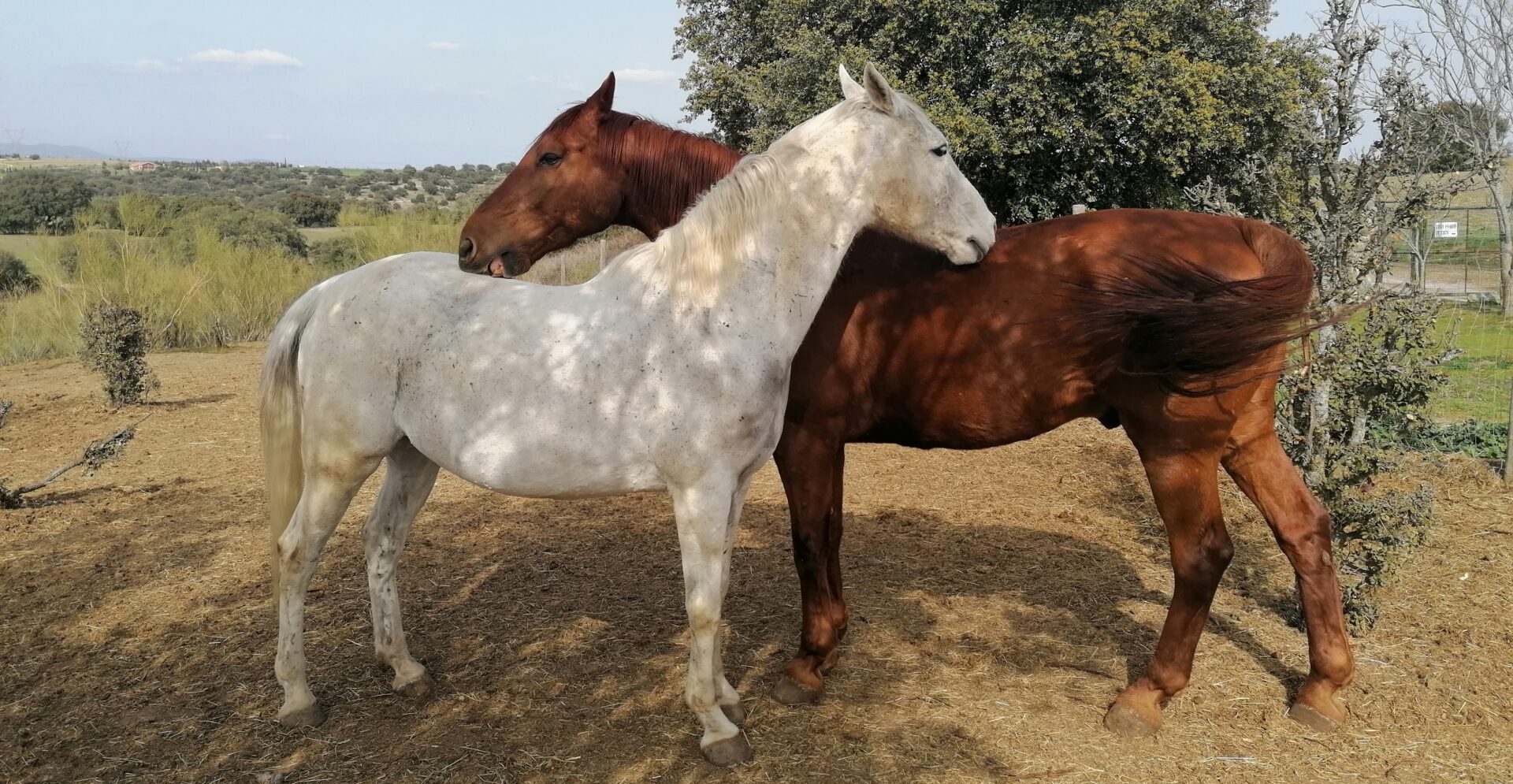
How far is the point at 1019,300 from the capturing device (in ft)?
11.0

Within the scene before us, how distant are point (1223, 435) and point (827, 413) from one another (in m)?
1.41

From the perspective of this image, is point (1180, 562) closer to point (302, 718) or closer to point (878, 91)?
point (878, 91)

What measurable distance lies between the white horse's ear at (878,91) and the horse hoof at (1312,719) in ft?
8.89

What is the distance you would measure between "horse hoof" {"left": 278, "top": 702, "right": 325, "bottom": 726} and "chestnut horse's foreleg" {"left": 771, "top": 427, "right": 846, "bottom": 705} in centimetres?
172

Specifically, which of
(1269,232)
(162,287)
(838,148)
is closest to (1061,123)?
(1269,232)

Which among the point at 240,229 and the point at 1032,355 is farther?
the point at 240,229

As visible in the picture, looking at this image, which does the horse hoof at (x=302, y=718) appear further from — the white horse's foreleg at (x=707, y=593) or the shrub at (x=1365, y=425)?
the shrub at (x=1365, y=425)

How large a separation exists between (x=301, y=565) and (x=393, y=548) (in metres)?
0.38

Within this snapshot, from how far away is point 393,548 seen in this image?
3.65m

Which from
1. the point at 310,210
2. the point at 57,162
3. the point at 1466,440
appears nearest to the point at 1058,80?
the point at 1466,440

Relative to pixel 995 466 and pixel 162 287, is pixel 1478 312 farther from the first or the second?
pixel 162 287

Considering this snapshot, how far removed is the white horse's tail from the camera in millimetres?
3350

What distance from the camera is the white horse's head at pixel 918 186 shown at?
2904 millimetres

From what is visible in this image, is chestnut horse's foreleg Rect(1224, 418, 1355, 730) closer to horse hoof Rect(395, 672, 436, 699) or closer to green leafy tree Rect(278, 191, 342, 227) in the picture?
horse hoof Rect(395, 672, 436, 699)
